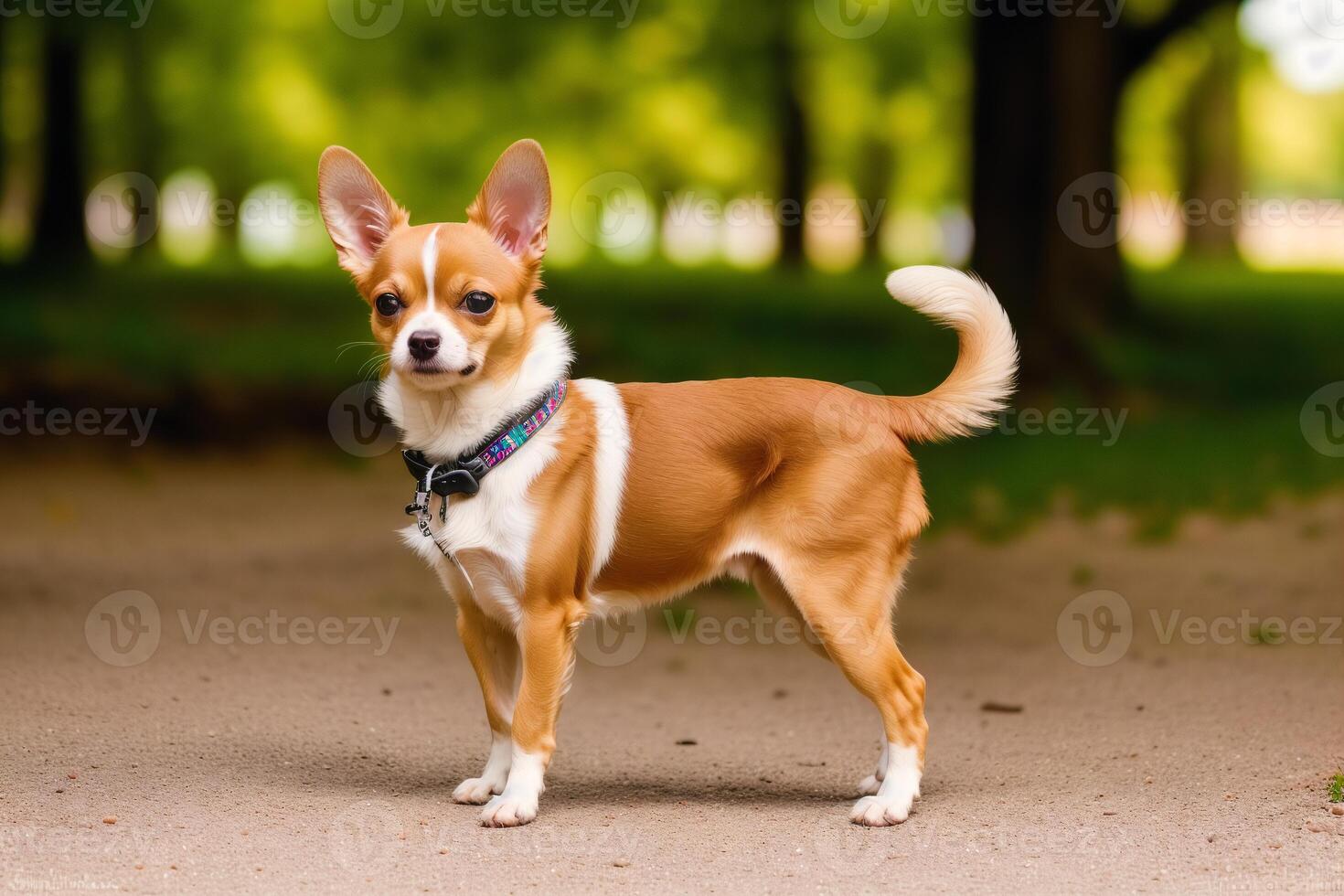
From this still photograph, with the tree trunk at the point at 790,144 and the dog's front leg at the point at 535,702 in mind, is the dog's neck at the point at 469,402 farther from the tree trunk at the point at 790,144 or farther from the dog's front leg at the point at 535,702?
the tree trunk at the point at 790,144

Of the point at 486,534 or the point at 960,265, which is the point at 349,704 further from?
the point at 960,265

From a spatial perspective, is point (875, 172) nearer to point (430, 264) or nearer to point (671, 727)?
point (671, 727)

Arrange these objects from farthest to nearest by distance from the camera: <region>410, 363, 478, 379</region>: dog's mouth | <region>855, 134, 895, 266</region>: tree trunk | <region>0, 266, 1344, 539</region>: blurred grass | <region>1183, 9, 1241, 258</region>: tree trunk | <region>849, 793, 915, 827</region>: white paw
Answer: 1. <region>855, 134, 895, 266</region>: tree trunk
2. <region>1183, 9, 1241, 258</region>: tree trunk
3. <region>0, 266, 1344, 539</region>: blurred grass
4. <region>849, 793, 915, 827</region>: white paw
5. <region>410, 363, 478, 379</region>: dog's mouth

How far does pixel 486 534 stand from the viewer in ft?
17.5

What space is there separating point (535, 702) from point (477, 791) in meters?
0.52

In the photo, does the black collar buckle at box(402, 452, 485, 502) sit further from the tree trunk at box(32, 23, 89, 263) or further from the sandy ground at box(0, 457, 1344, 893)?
the tree trunk at box(32, 23, 89, 263)

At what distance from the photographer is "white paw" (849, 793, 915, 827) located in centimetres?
542

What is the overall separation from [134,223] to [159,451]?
13765mm

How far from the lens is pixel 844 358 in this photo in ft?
55.5

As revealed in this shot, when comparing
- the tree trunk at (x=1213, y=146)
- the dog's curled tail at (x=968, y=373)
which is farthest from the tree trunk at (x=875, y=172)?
the dog's curled tail at (x=968, y=373)

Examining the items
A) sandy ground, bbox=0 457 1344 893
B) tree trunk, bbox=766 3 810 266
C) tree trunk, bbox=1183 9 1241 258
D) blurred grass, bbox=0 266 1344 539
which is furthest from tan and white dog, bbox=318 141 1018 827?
tree trunk, bbox=1183 9 1241 258

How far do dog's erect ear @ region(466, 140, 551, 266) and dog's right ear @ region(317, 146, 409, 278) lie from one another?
0.30 meters

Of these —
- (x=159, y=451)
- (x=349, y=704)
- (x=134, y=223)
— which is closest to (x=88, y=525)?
(x=159, y=451)

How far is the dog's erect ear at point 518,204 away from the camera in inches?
215
